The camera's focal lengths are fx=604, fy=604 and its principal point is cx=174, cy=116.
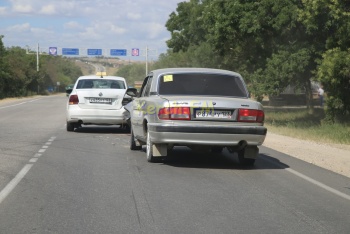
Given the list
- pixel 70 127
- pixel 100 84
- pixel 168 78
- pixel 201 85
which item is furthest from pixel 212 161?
pixel 70 127

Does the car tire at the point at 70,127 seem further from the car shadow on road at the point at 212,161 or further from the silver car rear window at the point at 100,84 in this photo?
the car shadow on road at the point at 212,161

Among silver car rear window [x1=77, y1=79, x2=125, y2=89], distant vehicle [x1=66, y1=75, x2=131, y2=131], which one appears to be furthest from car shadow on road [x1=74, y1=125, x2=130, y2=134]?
silver car rear window [x1=77, y1=79, x2=125, y2=89]

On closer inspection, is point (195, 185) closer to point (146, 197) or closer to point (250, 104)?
point (146, 197)

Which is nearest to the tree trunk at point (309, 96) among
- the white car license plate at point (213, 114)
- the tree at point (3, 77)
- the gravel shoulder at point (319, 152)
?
the gravel shoulder at point (319, 152)

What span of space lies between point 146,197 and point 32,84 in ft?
268

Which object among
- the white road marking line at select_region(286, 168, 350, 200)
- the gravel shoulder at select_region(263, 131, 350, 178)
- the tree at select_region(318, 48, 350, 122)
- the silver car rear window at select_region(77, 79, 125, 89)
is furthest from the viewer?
the tree at select_region(318, 48, 350, 122)

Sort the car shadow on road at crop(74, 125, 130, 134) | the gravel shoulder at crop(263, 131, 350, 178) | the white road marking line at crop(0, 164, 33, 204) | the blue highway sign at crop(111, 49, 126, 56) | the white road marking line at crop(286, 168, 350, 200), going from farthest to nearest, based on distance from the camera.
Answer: the blue highway sign at crop(111, 49, 126, 56) < the car shadow on road at crop(74, 125, 130, 134) < the gravel shoulder at crop(263, 131, 350, 178) < the white road marking line at crop(286, 168, 350, 200) < the white road marking line at crop(0, 164, 33, 204)

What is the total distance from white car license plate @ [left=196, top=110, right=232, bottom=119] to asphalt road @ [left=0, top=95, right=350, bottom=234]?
95cm

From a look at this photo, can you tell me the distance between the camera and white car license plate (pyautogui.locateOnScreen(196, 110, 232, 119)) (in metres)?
10.4

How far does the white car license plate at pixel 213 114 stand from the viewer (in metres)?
10.4

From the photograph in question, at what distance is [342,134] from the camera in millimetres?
20797

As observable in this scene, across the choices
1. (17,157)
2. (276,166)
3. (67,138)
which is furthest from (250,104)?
(67,138)

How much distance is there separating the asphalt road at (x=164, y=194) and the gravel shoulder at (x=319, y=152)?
51cm

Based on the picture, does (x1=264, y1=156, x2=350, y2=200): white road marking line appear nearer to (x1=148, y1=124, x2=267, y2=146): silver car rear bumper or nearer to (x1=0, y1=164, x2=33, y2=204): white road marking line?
(x1=148, y1=124, x2=267, y2=146): silver car rear bumper
